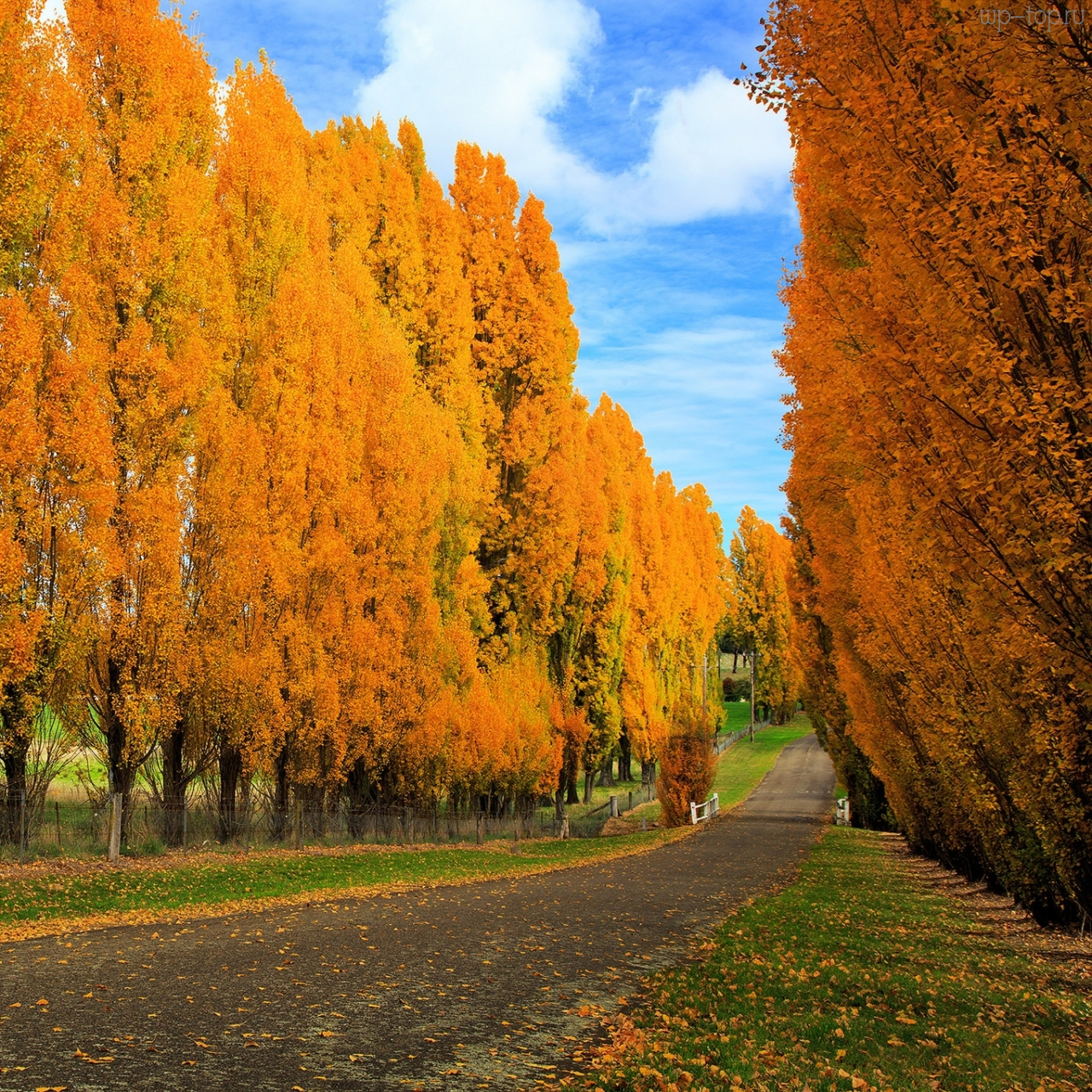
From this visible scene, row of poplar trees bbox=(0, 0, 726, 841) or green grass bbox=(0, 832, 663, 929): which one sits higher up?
row of poplar trees bbox=(0, 0, 726, 841)

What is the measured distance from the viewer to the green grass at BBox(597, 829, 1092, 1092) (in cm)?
541

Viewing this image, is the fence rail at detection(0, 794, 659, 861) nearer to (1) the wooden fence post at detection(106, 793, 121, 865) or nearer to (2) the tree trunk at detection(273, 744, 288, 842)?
(2) the tree trunk at detection(273, 744, 288, 842)

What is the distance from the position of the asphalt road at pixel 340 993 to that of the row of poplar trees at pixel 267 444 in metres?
5.97

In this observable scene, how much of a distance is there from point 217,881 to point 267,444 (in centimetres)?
854

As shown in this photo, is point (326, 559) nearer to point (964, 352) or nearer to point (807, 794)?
point (964, 352)

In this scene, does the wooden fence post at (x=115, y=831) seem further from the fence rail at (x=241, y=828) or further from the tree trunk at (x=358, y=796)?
the tree trunk at (x=358, y=796)

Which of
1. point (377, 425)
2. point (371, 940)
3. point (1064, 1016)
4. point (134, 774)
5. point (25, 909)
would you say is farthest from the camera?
point (377, 425)

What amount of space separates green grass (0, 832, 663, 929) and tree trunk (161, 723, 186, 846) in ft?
2.96

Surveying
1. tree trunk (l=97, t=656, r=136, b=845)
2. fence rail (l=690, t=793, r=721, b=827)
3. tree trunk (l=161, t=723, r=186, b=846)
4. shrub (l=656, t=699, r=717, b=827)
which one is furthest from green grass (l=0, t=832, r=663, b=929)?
shrub (l=656, t=699, r=717, b=827)

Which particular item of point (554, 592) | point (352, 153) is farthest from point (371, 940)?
point (352, 153)

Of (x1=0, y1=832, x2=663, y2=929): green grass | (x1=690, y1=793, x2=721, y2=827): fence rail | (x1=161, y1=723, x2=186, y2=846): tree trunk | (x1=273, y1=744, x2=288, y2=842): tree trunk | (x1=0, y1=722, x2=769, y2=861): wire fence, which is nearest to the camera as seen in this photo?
(x1=0, y1=832, x2=663, y2=929): green grass

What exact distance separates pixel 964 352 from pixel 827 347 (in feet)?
17.0

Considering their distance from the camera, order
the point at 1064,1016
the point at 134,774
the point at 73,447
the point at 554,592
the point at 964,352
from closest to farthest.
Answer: the point at 964,352 < the point at 1064,1016 < the point at 73,447 < the point at 134,774 < the point at 554,592

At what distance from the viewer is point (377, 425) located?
22141 millimetres
